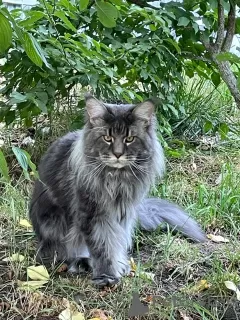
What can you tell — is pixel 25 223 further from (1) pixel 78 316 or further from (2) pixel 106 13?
(2) pixel 106 13

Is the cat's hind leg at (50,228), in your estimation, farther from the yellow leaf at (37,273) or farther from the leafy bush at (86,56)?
the leafy bush at (86,56)

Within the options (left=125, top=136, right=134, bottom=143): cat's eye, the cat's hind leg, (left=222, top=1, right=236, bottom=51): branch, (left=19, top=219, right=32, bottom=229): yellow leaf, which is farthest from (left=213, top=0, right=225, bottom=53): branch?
(left=19, top=219, right=32, bottom=229): yellow leaf

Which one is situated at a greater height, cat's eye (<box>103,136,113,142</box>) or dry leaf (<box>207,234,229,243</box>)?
cat's eye (<box>103,136,113,142</box>)

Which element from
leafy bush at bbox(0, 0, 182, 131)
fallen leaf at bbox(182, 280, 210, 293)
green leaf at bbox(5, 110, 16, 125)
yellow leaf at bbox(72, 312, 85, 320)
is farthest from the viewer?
green leaf at bbox(5, 110, 16, 125)

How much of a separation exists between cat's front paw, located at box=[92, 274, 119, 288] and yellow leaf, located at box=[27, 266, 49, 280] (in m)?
0.22

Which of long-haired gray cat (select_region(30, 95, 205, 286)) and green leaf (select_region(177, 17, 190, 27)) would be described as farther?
green leaf (select_region(177, 17, 190, 27))

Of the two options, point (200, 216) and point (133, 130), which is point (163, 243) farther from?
point (133, 130)

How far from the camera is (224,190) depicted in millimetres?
3352

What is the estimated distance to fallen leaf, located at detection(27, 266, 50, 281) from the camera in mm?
2445

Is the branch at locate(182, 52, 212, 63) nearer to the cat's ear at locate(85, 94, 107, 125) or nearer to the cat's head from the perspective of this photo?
the cat's head

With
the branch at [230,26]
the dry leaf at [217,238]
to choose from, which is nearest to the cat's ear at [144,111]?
the branch at [230,26]

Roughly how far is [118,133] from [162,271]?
0.68 meters

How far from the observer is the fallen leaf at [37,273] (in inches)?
96.3

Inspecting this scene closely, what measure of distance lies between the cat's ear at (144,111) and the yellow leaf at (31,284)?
85 centimetres
